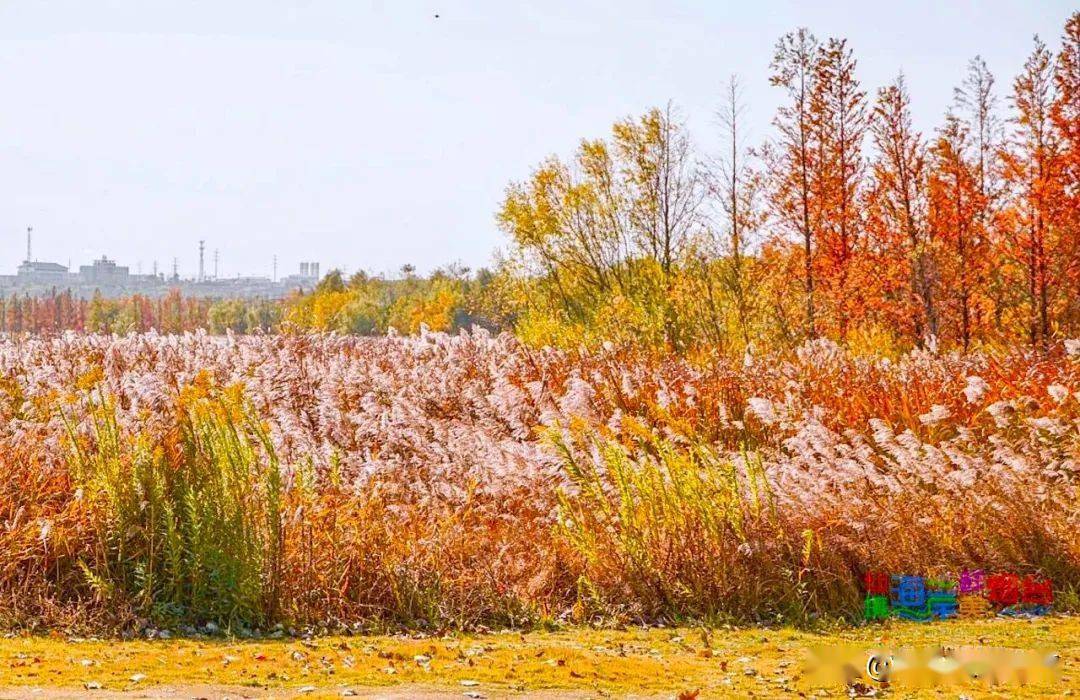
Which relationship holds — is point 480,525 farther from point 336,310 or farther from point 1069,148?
point 336,310

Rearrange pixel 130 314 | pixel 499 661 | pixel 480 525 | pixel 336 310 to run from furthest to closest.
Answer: pixel 130 314 → pixel 336 310 → pixel 480 525 → pixel 499 661

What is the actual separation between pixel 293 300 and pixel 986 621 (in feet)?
246

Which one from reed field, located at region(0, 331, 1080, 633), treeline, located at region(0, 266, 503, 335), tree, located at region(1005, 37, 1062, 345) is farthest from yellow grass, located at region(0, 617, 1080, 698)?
treeline, located at region(0, 266, 503, 335)

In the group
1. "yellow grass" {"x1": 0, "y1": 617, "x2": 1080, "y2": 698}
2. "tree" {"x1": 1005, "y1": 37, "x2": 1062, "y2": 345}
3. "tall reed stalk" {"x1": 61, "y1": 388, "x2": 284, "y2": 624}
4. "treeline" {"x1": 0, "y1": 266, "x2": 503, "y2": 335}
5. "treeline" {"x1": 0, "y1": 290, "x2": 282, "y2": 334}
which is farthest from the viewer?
"treeline" {"x1": 0, "y1": 290, "x2": 282, "y2": 334}

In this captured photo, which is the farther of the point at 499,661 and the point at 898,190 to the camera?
the point at 898,190

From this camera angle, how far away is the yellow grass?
475 centimetres

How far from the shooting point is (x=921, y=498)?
7680 mm

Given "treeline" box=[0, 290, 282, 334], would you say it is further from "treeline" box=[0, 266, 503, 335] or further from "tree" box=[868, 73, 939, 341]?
"tree" box=[868, 73, 939, 341]

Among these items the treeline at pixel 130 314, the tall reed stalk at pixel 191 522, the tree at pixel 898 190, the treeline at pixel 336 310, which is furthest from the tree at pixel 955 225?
the treeline at pixel 130 314

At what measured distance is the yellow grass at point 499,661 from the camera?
475cm

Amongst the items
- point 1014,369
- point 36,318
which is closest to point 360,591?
point 1014,369

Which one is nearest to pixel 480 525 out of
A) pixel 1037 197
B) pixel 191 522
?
pixel 191 522

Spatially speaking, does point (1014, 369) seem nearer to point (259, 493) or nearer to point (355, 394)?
point (355, 394)

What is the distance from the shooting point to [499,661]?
5.37 meters
